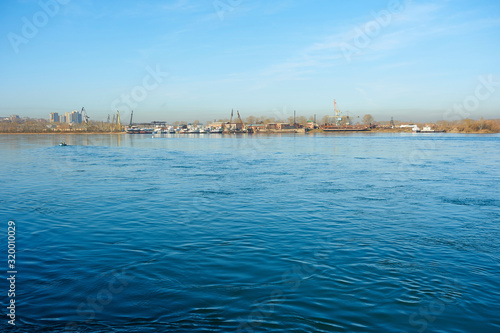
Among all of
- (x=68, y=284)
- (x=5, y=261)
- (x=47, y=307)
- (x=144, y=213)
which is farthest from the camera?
(x=144, y=213)

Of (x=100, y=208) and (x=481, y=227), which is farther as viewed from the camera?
(x=100, y=208)

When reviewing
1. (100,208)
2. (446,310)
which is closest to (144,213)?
(100,208)

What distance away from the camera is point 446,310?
6.16m

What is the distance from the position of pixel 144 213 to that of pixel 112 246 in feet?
12.0

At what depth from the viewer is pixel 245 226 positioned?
11.2 meters

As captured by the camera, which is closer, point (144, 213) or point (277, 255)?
point (277, 255)

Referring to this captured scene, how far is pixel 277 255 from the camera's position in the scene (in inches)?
340

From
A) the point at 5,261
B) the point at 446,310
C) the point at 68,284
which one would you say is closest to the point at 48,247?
the point at 5,261

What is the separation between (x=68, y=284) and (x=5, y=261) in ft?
7.89

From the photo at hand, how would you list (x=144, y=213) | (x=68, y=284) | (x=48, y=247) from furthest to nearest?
(x=144, y=213) < (x=48, y=247) < (x=68, y=284)

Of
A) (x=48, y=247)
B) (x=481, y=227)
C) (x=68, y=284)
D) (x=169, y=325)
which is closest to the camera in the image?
(x=169, y=325)

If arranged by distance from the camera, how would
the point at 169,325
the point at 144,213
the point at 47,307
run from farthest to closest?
the point at 144,213
the point at 47,307
the point at 169,325

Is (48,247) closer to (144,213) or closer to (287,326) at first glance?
(144,213)

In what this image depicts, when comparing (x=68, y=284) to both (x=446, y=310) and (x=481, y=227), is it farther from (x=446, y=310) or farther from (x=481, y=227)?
(x=481, y=227)
